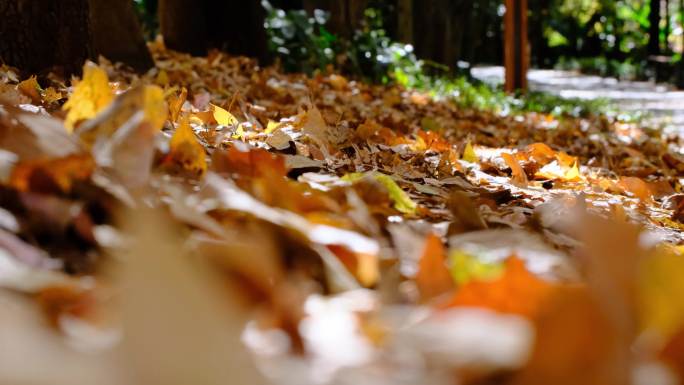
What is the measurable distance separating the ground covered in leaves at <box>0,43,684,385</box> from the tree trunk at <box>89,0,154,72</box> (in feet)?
12.9

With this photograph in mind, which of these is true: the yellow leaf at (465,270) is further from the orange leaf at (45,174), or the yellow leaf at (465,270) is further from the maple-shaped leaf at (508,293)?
the orange leaf at (45,174)

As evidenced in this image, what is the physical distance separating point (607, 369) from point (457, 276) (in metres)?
0.30

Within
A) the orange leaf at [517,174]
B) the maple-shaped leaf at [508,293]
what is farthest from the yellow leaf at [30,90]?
the maple-shaped leaf at [508,293]

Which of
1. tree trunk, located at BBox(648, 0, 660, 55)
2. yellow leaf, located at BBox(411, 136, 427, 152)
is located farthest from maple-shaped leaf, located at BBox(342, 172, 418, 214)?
tree trunk, located at BBox(648, 0, 660, 55)

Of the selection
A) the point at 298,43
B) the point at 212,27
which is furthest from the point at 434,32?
the point at 212,27

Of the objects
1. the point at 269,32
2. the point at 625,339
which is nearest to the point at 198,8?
the point at 269,32

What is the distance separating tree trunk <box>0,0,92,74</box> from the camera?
10.6 feet

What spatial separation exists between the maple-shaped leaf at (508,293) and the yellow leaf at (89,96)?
71cm

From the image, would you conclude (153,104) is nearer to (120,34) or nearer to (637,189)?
(637,189)

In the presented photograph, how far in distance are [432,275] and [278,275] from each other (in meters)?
0.18

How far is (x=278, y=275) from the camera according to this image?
2.60 feet

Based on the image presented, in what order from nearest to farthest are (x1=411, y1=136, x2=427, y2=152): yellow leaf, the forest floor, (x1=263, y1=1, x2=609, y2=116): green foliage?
(x1=411, y1=136, x2=427, y2=152): yellow leaf, (x1=263, y1=1, x2=609, y2=116): green foliage, the forest floor

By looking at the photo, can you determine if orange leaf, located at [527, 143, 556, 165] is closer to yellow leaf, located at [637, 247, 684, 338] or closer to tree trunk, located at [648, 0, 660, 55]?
yellow leaf, located at [637, 247, 684, 338]

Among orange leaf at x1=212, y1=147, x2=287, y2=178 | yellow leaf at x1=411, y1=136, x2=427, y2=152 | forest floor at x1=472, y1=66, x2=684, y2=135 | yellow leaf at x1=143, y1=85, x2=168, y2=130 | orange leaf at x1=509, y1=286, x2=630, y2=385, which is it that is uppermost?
yellow leaf at x1=143, y1=85, x2=168, y2=130
